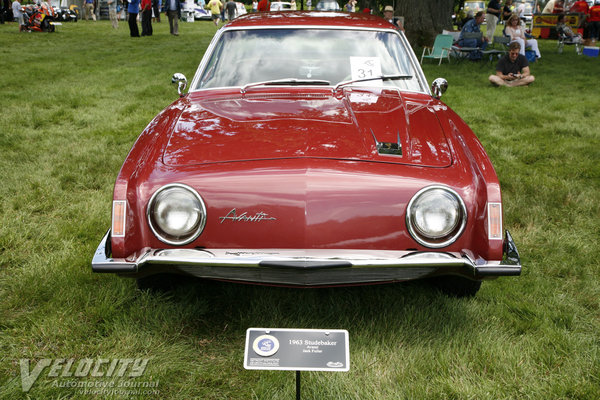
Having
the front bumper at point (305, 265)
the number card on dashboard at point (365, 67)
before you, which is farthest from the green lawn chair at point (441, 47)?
the front bumper at point (305, 265)

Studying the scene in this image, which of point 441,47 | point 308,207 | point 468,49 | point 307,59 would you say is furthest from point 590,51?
point 308,207

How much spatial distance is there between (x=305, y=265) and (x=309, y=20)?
225 cm

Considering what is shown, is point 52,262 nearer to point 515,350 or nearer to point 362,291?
point 362,291

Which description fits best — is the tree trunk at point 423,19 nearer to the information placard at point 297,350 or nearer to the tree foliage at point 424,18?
the tree foliage at point 424,18

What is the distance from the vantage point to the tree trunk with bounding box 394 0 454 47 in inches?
523

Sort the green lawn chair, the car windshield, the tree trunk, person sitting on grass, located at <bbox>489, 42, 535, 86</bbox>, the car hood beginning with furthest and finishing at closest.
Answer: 1. the tree trunk
2. the green lawn chair
3. person sitting on grass, located at <bbox>489, 42, 535, 86</bbox>
4. the car windshield
5. the car hood

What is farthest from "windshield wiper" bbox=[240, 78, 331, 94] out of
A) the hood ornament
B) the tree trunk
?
the tree trunk

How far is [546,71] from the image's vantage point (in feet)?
36.2

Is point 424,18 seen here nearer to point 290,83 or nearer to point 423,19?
point 423,19

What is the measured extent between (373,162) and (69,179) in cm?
320

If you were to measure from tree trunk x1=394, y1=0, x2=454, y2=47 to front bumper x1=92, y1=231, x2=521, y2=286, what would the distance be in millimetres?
12259

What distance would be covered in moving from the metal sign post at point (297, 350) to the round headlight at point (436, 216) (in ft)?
2.03

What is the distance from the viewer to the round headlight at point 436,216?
208 cm

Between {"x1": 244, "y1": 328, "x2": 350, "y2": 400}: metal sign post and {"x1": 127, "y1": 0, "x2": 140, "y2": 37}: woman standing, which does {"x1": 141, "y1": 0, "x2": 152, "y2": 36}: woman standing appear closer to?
{"x1": 127, "y1": 0, "x2": 140, "y2": 37}: woman standing
